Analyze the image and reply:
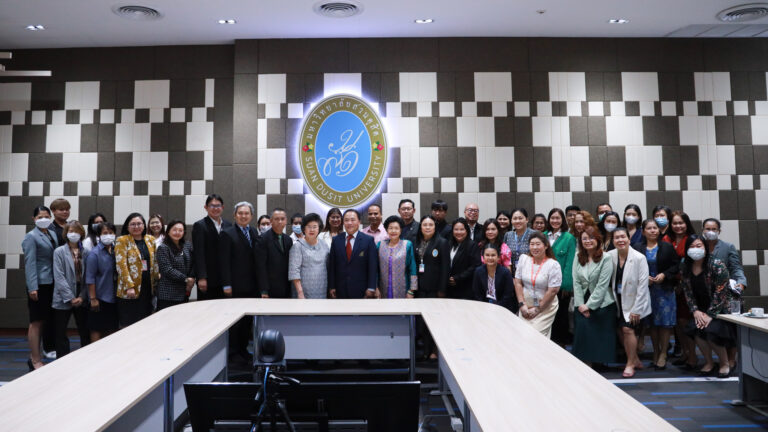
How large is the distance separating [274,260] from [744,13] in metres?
6.20

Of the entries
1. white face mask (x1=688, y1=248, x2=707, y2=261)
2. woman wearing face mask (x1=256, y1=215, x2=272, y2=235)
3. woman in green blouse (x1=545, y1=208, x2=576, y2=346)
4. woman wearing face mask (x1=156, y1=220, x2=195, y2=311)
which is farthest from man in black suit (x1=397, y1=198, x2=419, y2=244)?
white face mask (x1=688, y1=248, x2=707, y2=261)

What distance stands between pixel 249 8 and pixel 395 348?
13.7 ft

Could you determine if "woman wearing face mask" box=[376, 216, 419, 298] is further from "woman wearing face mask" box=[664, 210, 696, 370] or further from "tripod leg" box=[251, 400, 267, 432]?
"tripod leg" box=[251, 400, 267, 432]

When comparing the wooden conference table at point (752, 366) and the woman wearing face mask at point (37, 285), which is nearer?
the wooden conference table at point (752, 366)

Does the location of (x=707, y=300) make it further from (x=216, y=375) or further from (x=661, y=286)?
(x=216, y=375)

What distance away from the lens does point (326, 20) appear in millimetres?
6348

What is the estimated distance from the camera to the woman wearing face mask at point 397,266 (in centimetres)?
524

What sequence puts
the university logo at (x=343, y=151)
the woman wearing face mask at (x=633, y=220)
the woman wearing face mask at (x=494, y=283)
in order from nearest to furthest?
the woman wearing face mask at (x=494, y=283) < the woman wearing face mask at (x=633, y=220) < the university logo at (x=343, y=151)

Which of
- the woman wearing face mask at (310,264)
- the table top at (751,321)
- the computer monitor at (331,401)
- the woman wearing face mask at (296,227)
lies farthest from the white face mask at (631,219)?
the computer monitor at (331,401)

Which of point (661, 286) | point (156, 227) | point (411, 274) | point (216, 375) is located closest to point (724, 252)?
point (661, 286)

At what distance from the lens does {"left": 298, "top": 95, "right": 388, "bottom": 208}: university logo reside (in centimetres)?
687

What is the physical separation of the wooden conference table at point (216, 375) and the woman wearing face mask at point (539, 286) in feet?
3.31

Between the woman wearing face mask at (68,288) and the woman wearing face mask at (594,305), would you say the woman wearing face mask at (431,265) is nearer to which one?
the woman wearing face mask at (594,305)

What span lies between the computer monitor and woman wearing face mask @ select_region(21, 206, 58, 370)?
3.88m
